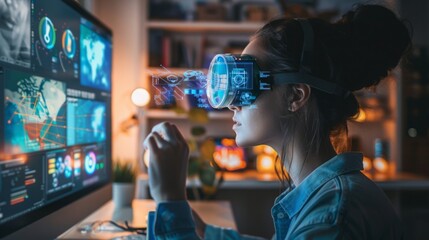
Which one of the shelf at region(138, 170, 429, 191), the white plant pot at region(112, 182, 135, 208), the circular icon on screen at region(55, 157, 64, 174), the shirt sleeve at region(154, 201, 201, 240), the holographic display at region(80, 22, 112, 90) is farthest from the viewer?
the shelf at region(138, 170, 429, 191)

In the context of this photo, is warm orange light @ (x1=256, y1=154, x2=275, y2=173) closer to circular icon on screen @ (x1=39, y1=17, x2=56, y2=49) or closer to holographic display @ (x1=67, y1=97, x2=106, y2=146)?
holographic display @ (x1=67, y1=97, x2=106, y2=146)

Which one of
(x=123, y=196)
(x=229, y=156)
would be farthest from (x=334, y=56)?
(x=229, y=156)

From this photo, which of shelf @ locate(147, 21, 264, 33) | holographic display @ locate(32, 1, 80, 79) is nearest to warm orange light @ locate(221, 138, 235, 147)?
shelf @ locate(147, 21, 264, 33)

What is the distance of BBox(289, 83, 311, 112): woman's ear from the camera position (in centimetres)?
92

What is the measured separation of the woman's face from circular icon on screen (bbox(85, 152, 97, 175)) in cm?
42

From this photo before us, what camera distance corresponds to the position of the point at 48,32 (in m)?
0.91

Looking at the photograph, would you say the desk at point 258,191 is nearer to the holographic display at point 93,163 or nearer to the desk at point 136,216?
the desk at point 136,216

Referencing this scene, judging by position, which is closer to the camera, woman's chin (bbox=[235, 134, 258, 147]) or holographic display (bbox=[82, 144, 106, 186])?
woman's chin (bbox=[235, 134, 258, 147])

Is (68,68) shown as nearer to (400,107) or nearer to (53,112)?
(53,112)

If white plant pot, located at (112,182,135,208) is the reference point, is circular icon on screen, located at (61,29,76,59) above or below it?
above

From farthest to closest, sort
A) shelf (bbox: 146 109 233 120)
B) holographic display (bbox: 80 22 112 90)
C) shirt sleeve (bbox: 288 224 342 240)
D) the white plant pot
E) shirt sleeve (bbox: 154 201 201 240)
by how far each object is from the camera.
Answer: shelf (bbox: 146 109 233 120), the white plant pot, holographic display (bbox: 80 22 112 90), shirt sleeve (bbox: 154 201 201 240), shirt sleeve (bbox: 288 224 342 240)

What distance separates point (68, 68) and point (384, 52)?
2.15ft

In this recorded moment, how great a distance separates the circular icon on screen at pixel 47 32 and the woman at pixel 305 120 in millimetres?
262

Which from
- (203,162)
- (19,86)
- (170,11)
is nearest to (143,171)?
(203,162)
